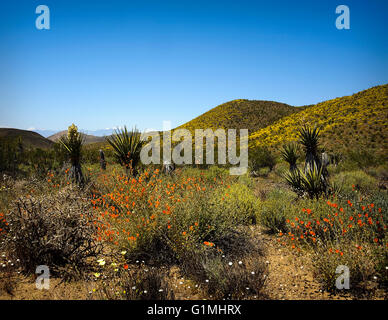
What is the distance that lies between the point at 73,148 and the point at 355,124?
27740mm

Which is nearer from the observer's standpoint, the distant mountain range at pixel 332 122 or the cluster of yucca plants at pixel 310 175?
the cluster of yucca plants at pixel 310 175

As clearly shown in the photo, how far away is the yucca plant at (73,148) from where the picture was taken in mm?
7695

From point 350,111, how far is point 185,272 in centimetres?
3447

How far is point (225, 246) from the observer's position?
404 cm

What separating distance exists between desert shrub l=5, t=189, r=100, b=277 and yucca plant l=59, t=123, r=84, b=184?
14.1 ft

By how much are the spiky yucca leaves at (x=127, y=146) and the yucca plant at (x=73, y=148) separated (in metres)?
1.14

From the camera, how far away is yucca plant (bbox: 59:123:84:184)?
7.70 m

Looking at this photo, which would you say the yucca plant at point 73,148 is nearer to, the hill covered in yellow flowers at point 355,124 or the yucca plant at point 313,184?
the yucca plant at point 313,184

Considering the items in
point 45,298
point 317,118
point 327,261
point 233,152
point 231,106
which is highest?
point 231,106

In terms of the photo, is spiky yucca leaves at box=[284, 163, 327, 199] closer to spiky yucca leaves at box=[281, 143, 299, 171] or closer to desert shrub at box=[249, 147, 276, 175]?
spiky yucca leaves at box=[281, 143, 299, 171]

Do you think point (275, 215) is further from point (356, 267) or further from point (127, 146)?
point (127, 146)

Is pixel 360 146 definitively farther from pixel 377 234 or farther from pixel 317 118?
pixel 377 234

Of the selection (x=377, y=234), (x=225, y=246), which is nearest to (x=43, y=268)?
(x=225, y=246)

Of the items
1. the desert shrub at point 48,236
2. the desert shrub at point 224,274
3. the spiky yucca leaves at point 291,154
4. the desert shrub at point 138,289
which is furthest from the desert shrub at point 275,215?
the spiky yucca leaves at point 291,154
